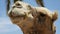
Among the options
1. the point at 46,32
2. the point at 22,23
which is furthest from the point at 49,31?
the point at 22,23

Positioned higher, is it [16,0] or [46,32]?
[16,0]

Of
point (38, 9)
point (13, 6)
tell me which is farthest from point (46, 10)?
point (13, 6)

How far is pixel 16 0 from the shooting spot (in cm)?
385

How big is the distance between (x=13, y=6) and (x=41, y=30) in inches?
13.5

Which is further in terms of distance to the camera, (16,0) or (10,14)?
(16,0)

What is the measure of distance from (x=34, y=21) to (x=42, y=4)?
9.7 inches

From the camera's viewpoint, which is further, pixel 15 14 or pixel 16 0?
pixel 16 0

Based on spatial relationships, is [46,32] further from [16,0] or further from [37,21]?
[16,0]

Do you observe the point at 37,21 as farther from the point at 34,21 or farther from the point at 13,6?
the point at 13,6

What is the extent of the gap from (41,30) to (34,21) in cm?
12

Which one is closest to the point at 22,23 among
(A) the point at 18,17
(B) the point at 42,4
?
(A) the point at 18,17

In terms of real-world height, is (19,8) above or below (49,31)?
above

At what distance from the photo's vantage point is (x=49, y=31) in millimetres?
3684

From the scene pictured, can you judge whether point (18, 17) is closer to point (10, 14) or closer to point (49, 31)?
point (10, 14)
